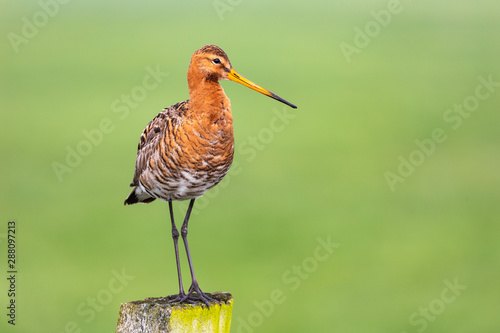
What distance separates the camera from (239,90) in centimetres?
1853

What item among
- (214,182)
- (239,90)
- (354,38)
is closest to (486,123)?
(239,90)

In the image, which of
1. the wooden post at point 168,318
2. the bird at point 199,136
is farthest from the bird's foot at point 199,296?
the wooden post at point 168,318

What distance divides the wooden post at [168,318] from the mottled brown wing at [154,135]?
149cm

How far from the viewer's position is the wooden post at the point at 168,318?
3758mm

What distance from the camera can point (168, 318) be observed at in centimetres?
375

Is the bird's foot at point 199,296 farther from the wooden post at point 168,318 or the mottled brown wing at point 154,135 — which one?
the mottled brown wing at point 154,135

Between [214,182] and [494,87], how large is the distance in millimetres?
17121

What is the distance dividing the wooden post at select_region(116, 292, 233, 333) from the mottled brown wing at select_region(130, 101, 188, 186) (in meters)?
1.49

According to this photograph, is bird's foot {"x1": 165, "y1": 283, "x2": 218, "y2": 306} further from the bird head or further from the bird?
the bird head

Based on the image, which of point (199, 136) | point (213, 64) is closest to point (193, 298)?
point (199, 136)

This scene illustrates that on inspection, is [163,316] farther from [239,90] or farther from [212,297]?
[239,90]

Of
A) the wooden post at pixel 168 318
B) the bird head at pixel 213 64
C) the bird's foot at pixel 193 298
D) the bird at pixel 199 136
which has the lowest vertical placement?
the wooden post at pixel 168 318

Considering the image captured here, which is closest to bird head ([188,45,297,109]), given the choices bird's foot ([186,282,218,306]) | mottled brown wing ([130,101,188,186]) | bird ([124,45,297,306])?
bird ([124,45,297,306])

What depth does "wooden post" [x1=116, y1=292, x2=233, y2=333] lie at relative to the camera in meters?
3.76
